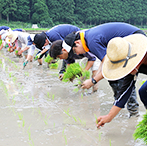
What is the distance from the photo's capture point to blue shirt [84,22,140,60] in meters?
2.31

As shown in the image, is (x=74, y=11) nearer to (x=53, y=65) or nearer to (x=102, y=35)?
(x=53, y=65)

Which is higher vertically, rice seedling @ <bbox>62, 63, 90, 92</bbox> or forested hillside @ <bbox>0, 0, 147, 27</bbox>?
rice seedling @ <bbox>62, 63, 90, 92</bbox>

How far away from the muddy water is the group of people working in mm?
292

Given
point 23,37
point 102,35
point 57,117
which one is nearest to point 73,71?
point 57,117

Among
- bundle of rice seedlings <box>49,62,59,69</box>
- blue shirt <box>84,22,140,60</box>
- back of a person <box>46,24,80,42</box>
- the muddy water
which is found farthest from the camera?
bundle of rice seedlings <box>49,62,59,69</box>

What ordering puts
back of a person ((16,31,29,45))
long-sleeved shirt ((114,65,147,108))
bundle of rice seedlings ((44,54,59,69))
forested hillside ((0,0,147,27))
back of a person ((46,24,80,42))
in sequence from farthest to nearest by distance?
forested hillside ((0,0,147,27)) → back of a person ((16,31,29,45)) → bundle of rice seedlings ((44,54,59,69)) → back of a person ((46,24,80,42)) → long-sleeved shirt ((114,65,147,108))

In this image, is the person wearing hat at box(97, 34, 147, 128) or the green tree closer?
the person wearing hat at box(97, 34, 147, 128)

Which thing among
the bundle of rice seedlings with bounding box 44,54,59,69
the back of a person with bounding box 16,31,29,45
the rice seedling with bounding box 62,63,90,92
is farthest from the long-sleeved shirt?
the back of a person with bounding box 16,31,29,45

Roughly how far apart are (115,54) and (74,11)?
3898 cm

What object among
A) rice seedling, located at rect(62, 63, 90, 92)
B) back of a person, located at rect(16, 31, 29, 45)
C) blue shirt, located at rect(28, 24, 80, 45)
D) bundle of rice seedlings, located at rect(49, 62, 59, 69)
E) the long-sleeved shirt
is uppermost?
the long-sleeved shirt

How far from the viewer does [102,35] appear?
2377mm

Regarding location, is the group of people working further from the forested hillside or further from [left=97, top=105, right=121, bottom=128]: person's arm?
the forested hillside

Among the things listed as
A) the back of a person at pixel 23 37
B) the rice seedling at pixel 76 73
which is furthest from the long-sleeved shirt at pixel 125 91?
the back of a person at pixel 23 37

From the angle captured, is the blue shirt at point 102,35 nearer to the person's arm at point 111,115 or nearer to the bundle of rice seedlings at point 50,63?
the person's arm at point 111,115
